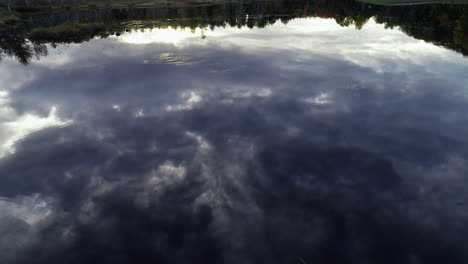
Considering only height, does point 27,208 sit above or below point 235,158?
below

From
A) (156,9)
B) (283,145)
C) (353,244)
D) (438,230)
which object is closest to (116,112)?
(283,145)

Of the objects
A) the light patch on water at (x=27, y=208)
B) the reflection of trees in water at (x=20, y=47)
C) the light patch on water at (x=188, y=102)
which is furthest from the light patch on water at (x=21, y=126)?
the reflection of trees in water at (x=20, y=47)

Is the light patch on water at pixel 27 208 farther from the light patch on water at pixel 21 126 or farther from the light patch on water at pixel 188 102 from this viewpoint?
the light patch on water at pixel 188 102

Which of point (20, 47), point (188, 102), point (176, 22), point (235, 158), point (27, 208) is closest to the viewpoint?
point (27, 208)

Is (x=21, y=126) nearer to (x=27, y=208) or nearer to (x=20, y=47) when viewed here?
(x=27, y=208)

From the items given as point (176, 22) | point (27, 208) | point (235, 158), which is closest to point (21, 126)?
point (27, 208)

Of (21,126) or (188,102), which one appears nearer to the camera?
(21,126)

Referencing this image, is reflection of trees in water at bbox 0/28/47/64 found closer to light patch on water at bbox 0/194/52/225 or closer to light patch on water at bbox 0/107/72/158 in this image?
light patch on water at bbox 0/107/72/158

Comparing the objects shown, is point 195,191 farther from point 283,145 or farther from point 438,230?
point 438,230

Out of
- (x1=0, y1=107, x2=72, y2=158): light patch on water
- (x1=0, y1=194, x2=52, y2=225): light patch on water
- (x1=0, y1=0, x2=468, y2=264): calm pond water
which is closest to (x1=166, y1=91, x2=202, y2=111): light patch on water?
(x1=0, y1=0, x2=468, y2=264): calm pond water
